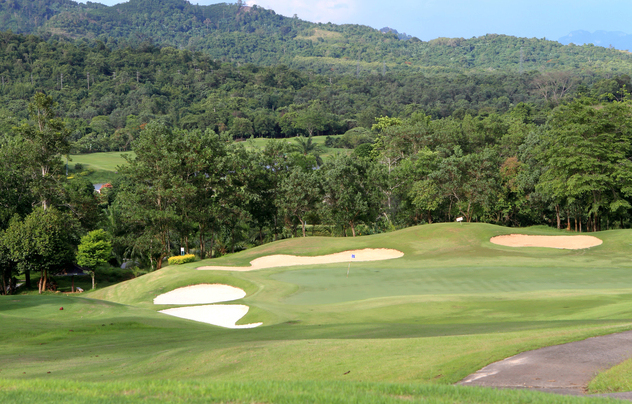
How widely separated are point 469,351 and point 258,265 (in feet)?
76.2

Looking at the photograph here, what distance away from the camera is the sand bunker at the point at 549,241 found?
32.4 m

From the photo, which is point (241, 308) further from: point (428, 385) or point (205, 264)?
point (428, 385)

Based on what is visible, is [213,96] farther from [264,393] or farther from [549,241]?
[264,393]

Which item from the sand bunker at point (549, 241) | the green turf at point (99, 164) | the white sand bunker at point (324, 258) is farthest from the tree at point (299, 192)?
the green turf at point (99, 164)

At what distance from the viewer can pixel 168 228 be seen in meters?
40.1

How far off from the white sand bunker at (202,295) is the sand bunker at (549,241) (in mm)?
18140

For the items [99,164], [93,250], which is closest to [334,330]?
[93,250]

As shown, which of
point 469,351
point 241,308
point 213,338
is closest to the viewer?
point 469,351

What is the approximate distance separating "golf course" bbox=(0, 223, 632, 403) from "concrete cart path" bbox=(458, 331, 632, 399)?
0.29 metres

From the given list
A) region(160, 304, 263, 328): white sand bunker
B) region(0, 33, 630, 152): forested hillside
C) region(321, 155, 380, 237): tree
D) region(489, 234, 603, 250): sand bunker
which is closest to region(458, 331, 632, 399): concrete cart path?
region(160, 304, 263, 328): white sand bunker

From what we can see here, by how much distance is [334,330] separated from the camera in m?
15.0

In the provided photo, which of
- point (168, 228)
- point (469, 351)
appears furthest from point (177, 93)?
point (469, 351)

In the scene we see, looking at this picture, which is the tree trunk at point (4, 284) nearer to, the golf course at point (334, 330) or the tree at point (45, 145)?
the tree at point (45, 145)

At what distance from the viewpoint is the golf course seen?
7906mm
